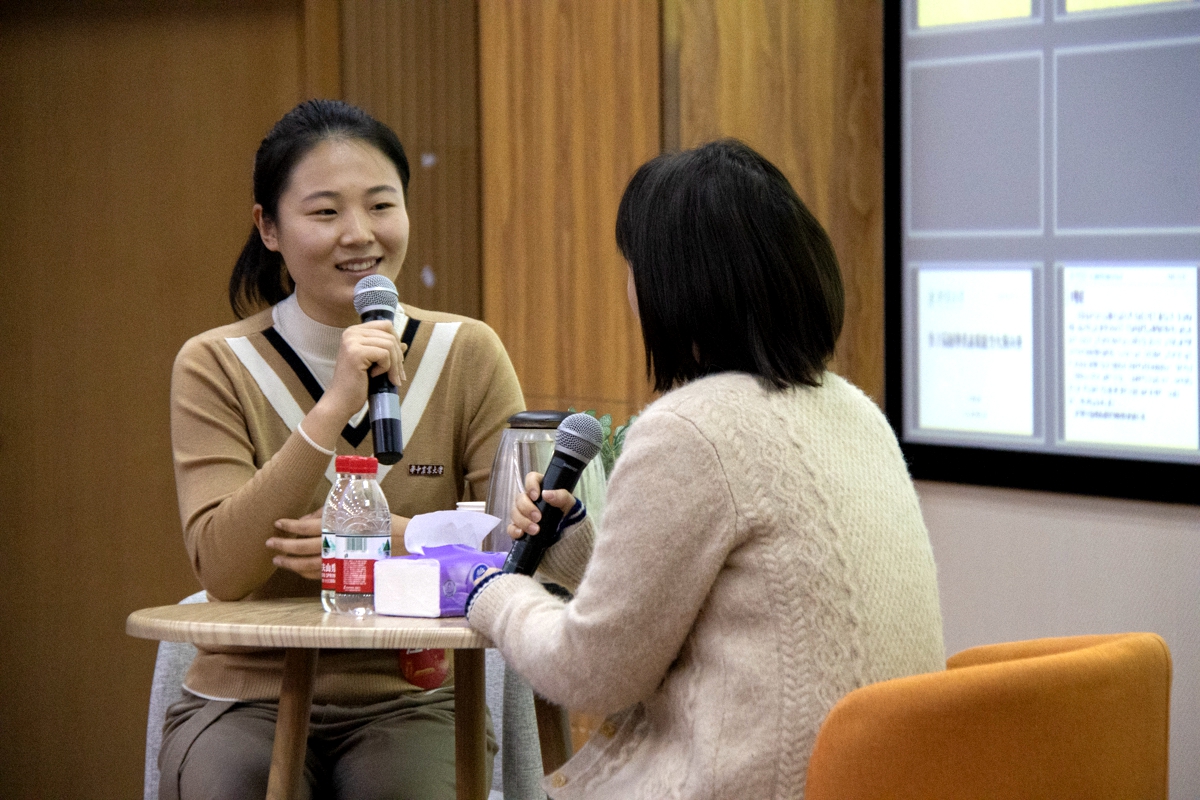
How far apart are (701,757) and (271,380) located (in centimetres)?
105

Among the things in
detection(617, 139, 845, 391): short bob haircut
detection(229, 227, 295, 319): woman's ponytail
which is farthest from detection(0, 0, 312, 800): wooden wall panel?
detection(617, 139, 845, 391): short bob haircut

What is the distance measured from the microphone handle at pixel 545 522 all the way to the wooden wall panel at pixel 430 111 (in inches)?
90.7

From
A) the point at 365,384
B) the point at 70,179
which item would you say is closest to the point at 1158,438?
the point at 365,384

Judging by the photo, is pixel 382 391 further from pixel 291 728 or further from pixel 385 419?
pixel 291 728

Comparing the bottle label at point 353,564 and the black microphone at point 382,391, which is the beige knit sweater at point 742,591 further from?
the black microphone at point 382,391

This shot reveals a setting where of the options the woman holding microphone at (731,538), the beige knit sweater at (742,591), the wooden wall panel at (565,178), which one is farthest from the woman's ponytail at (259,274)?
the wooden wall panel at (565,178)

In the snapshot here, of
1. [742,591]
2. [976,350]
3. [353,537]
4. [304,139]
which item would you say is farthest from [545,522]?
[976,350]

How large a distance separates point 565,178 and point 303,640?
249 centimetres

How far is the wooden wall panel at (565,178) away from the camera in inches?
145

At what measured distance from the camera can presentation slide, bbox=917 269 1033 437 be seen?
3.54m

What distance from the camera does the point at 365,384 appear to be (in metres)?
1.85

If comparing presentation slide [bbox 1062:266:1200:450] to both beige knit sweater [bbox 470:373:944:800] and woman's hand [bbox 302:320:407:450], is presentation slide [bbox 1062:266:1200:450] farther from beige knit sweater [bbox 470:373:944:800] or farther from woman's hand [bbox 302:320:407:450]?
woman's hand [bbox 302:320:407:450]

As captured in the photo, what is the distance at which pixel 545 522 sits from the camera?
1658 millimetres

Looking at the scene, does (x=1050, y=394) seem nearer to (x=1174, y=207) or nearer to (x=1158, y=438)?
(x=1158, y=438)
